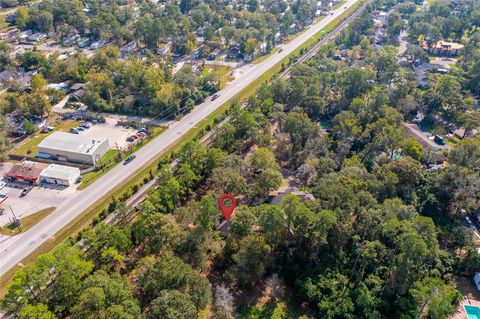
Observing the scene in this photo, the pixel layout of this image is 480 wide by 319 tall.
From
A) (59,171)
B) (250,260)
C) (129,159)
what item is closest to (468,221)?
(250,260)

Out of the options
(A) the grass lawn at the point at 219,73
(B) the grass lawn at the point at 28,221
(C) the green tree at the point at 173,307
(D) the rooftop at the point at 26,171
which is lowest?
(B) the grass lawn at the point at 28,221

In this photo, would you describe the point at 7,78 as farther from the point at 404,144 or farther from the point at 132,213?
the point at 404,144

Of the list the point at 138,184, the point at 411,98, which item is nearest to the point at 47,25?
the point at 138,184

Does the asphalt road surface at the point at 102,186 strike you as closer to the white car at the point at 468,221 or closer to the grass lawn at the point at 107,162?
the grass lawn at the point at 107,162

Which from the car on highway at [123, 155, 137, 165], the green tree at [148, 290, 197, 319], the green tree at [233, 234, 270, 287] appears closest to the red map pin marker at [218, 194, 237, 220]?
the green tree at [233, 234, 270, 287]

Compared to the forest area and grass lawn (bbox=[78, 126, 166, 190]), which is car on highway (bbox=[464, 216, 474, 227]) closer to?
the forest area

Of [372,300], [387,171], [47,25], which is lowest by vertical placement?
[372,300]

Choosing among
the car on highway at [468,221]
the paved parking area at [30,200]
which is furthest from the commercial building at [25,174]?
the car on highway at [468,221]
